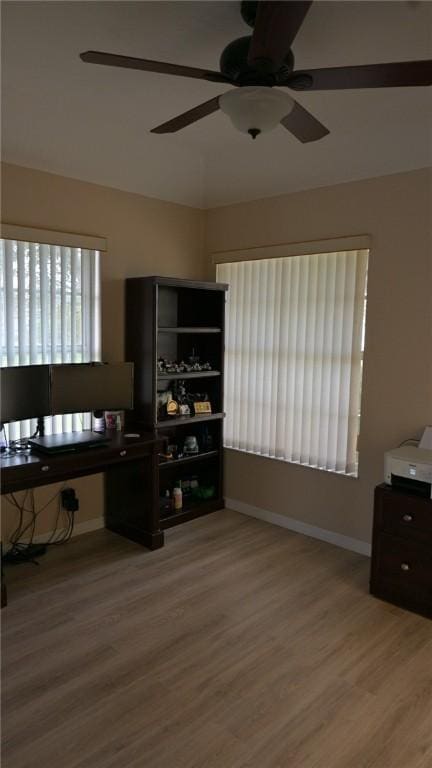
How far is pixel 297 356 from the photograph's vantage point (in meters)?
3.75

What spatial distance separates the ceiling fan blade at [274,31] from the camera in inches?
53.3

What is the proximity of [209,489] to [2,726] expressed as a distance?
8.03 feet

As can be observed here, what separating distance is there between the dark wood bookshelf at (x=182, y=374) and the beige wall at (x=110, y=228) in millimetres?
163

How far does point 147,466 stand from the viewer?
346 cm

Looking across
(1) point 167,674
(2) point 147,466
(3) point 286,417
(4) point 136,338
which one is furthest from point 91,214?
(1) point 167,674

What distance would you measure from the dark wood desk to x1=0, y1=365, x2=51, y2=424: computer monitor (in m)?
0.26

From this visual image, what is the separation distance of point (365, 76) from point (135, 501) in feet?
9.31

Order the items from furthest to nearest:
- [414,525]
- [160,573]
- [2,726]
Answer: [160,573]
[414,525]
[2,726]

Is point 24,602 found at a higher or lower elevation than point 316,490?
lower

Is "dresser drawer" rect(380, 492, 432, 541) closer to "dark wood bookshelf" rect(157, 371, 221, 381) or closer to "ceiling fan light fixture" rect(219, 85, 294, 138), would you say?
→ "dark wood bookshelf" rect(157, 371, 221, 381)

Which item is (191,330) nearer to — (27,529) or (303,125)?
(27,529)

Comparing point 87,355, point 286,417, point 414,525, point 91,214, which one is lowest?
point 414,525

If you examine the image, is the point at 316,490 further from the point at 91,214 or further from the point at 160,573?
the point at 91,214

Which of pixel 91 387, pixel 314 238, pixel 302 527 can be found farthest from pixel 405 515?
pixel 91 387
